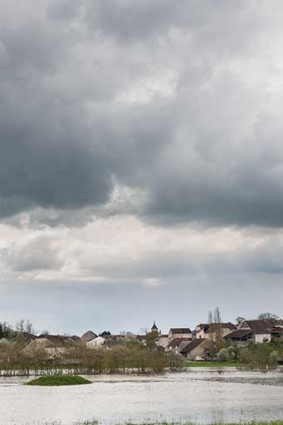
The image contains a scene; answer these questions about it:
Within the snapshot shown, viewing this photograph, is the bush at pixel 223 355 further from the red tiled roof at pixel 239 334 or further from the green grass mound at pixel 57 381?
the green grass mound at pixel 57 381

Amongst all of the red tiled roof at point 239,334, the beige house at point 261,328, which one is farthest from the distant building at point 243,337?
the beige house at point 261,328

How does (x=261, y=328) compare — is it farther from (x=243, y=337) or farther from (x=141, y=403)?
(x=141, y=403)

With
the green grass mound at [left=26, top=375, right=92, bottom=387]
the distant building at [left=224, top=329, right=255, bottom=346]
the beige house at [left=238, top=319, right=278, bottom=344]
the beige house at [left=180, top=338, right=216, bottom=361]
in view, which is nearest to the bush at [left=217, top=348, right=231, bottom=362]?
the beige house at [left=180, top=338, right=216, bottom=361]

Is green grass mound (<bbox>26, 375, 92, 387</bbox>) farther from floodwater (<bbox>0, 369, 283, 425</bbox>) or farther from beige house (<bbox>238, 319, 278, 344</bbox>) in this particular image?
beige house (<bbox>238, 319, 278, 344</bbox>)

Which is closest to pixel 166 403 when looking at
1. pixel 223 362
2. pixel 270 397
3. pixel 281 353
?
pixel 270 397

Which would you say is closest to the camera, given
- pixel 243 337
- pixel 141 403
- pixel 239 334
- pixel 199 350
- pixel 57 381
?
pixel 141 403

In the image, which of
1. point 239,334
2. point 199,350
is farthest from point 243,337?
point 199,350

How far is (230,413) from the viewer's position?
45094mm

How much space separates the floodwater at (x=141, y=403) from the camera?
140 ft

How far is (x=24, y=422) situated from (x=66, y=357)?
7270 cm

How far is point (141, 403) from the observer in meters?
52.8

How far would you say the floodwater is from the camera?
4253 cm

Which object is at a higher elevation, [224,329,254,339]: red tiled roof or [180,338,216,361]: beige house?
[224,329,254,339]: red tiled roof

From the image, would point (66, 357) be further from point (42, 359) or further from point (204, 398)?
point (204, 398)
